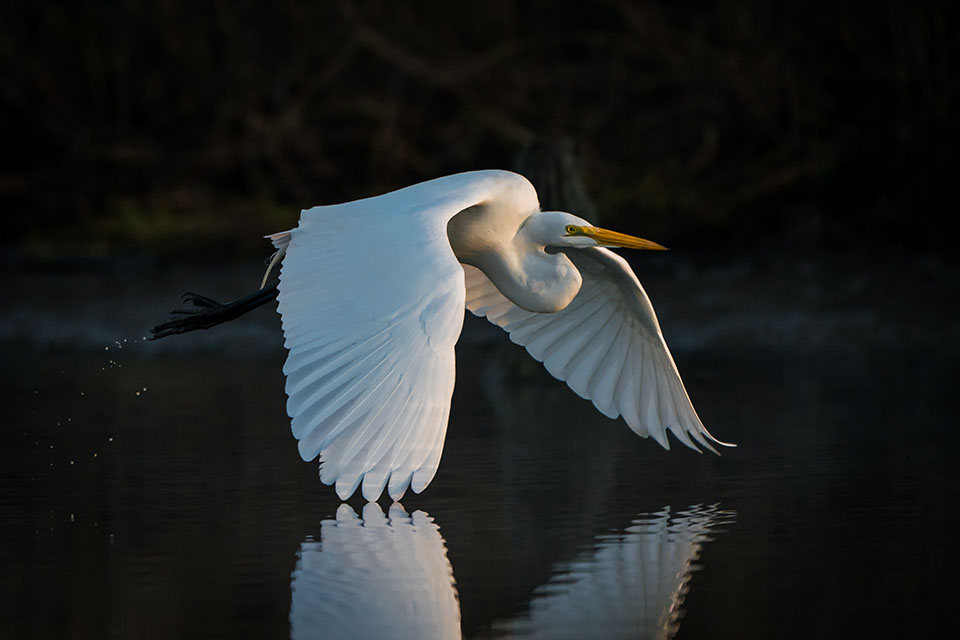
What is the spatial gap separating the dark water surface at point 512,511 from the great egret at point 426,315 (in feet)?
0.93

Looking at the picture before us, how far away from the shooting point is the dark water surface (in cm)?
321

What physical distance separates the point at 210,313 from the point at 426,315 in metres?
2.20

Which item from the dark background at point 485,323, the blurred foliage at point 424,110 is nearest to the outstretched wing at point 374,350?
the dark background at point 485,323

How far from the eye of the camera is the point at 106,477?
487 cm

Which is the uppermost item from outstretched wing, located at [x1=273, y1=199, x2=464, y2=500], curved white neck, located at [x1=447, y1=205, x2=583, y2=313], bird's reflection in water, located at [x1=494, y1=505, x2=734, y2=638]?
curved white neck, located at [x1=447, y1=205, x2=583, y2=313]

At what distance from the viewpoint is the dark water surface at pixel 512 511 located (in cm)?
321

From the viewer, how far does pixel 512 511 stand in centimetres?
428

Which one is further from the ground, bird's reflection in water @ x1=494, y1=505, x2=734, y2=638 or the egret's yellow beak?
the egret's yellow beak

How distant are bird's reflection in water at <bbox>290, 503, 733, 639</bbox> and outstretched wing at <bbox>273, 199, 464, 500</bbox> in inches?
9.2

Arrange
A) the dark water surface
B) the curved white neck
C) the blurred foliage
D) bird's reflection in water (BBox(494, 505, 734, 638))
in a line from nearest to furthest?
bird's reflection in water (BBox(494, 505, 734, 638)) → the dark water surface → the curved white neck → the blurred foliage

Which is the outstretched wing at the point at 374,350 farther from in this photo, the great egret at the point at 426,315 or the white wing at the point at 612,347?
the white wing at the point at 612,347

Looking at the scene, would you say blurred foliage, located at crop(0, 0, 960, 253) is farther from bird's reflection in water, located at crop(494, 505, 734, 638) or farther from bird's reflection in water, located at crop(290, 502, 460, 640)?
bird's reflection in water, located at crop(290, 502, 460, 640)

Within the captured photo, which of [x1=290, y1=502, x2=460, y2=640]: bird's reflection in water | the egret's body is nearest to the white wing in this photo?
the egret's body

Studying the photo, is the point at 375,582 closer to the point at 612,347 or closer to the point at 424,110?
the point at 612,347
